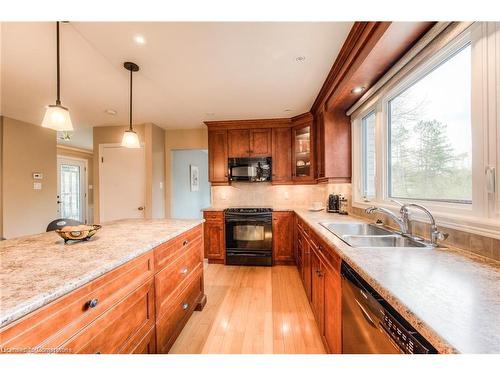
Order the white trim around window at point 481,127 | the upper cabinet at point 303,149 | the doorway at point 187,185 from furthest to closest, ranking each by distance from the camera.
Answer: the doorway at point 187,185 < the upper cabinet at point 303,149 < the white trim around window at point 481,127

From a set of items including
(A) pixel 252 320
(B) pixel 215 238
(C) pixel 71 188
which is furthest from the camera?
(C) pixel 71 188

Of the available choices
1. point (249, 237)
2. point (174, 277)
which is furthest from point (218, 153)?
point (174, 277)

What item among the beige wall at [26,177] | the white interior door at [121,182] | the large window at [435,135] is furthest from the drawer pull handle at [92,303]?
the beige wall at [26,177]

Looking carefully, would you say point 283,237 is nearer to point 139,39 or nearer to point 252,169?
point 252,169

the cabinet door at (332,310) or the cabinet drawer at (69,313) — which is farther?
the cabinet door at (332,310)

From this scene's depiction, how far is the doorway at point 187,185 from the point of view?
15.0ft

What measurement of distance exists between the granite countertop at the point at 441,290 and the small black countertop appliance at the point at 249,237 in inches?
85.2

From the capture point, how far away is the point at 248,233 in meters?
3.34

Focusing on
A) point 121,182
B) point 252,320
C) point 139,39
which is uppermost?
point 139,39

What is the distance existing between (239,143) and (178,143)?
1372 mm

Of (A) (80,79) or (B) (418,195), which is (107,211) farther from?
(B) (418,195)

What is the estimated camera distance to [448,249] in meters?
1.16

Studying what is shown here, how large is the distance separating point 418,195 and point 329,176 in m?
1.19

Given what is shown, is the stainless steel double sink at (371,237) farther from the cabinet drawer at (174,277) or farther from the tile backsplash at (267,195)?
the tile backsplash at (267,195)
